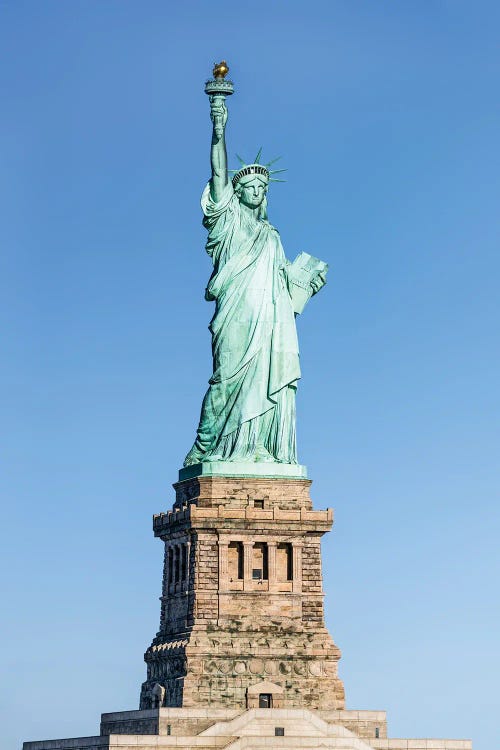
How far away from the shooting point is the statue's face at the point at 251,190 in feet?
243

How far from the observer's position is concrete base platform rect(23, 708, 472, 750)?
66562 mm

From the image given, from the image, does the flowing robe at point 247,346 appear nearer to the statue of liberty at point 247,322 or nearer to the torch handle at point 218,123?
the statue of liberty at point 247,322

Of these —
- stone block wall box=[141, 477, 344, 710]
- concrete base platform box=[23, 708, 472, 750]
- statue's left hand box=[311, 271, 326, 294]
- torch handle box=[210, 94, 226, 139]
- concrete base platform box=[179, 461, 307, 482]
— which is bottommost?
A: concrete base platform box=[23, 708, 472, 750]

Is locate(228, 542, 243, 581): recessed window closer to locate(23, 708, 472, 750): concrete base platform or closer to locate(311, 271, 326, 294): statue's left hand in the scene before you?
locate(23, 708, 472, 750): concrete base platform

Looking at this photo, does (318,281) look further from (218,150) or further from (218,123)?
(218,123)

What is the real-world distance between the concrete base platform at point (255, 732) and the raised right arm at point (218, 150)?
55.2ft

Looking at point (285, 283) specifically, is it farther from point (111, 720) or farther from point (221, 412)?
point (111, 720)

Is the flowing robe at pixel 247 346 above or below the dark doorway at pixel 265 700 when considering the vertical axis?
above

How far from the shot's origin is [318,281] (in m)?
75.1

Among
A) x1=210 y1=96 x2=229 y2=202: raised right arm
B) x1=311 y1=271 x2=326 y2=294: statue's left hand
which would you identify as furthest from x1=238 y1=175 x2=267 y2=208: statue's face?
x1=311 y1=271 x2=326 y2=294: statue's left hand

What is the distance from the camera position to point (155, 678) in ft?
237

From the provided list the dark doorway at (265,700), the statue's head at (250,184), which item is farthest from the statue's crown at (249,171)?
the dark doorway at (265,700)

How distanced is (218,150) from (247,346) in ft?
20.9

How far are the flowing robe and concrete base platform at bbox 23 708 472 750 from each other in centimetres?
868
